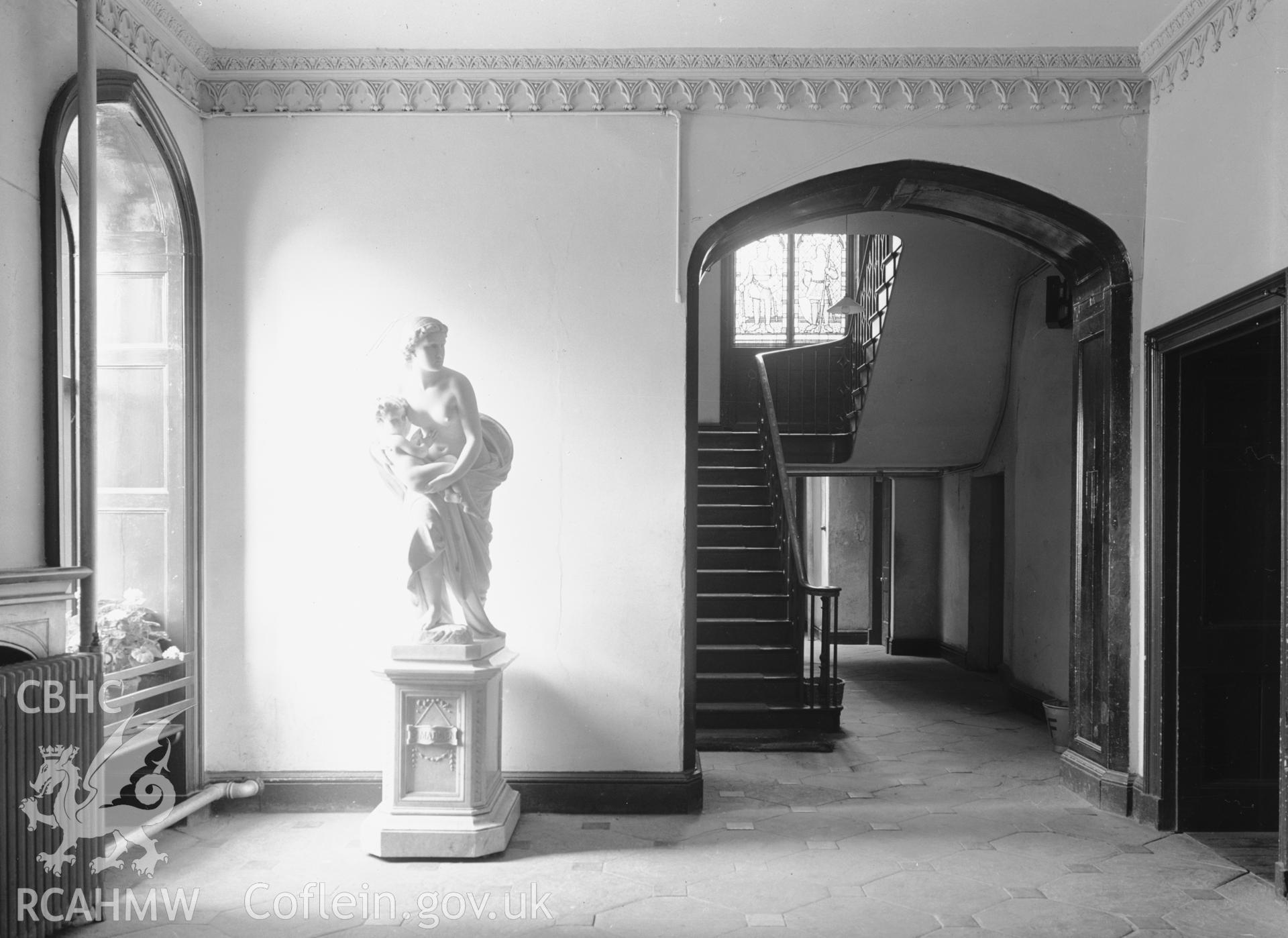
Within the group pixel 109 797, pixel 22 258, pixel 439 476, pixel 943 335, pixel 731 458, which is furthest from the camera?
pixel 731 458

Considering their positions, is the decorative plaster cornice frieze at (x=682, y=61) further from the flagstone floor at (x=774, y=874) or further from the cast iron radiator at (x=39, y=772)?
the flagstone floor at (x=774, y=874)

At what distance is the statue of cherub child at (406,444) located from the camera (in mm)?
4441

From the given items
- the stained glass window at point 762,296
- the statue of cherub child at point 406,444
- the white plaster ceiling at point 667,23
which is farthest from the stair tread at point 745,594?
the stained glass window at point 762,296

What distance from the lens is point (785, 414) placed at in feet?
38.6

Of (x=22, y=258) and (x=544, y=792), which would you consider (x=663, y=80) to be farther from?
(x=544, y=792)

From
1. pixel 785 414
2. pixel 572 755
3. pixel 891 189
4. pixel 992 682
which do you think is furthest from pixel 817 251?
pixel 572 755

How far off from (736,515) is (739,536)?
33cm

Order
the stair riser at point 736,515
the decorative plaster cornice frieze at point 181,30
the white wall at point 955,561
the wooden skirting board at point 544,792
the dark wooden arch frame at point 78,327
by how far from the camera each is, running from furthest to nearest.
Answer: the white wall at point 955,561, the stair riser at point 736,515, the wooden skirting board at point 544,792, the decorative plaster cornice frieze at point 181,30, the dark wooden arch frame at point 78,327

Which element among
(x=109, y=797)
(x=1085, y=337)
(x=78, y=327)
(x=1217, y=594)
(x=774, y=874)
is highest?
(x=1085, y=337)

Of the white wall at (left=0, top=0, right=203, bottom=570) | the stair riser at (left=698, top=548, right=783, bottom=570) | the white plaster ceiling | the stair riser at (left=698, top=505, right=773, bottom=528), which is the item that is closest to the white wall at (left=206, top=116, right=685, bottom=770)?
the white plaster ceiling

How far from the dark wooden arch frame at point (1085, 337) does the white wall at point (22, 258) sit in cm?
287

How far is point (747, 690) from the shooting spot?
6.89 m

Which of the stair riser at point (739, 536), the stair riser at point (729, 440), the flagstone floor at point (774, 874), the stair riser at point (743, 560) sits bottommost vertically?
the flagstone floor at point (774, 874)

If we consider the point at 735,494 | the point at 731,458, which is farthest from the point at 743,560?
the point at 731,458
